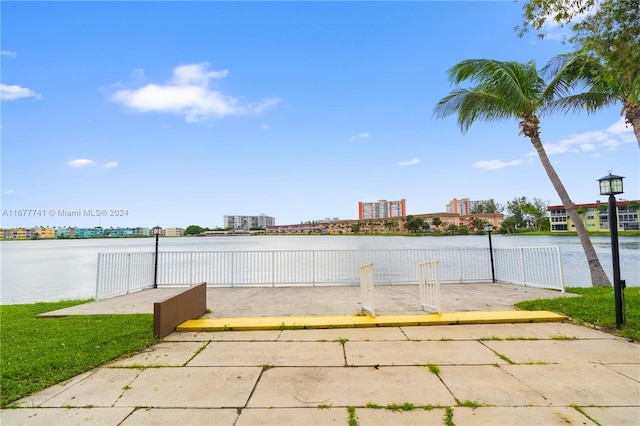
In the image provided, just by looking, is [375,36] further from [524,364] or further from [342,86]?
[524,364]

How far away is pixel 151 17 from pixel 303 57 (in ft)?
24.6

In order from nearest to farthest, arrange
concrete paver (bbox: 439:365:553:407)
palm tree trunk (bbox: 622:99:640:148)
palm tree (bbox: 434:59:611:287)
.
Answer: concrete paver (bbox: 439:365:553:407), palm tree trunk (bbox: 622:99:640:148), palm tree (bbox: 434:59:611:287)

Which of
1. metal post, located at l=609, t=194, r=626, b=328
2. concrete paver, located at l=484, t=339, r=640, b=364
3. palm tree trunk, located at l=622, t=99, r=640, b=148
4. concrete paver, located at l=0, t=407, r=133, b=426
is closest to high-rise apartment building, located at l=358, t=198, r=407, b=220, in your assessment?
palm tree trunk, located at l=622, t=99, r=640, b=148

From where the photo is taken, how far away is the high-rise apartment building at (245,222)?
384ft

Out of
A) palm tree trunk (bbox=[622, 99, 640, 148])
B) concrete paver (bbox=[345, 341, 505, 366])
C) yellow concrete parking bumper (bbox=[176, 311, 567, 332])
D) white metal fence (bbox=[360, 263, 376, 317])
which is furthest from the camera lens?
palm tree trunk (bbox=[622, 99, 640, 148])

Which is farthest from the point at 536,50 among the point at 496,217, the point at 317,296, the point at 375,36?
the point at 496,217

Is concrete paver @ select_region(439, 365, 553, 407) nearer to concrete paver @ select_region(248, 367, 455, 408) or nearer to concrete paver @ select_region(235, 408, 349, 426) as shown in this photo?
concrete paver @ select_region(248, 367, 455, 408)

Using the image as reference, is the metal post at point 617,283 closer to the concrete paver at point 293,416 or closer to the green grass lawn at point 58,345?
the concrete paver at point 293,416

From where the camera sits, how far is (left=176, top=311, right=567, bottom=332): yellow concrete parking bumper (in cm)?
438

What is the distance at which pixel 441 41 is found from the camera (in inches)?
480

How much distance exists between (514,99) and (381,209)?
12208 cm

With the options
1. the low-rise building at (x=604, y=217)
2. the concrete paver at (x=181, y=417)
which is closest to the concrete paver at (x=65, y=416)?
the concrete paver at (x=181, y=417)

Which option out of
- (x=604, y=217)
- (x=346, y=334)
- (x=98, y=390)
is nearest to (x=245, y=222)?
(x=604, y=217)

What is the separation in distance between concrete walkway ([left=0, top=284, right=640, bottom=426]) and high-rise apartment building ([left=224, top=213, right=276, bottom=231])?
115095mm
